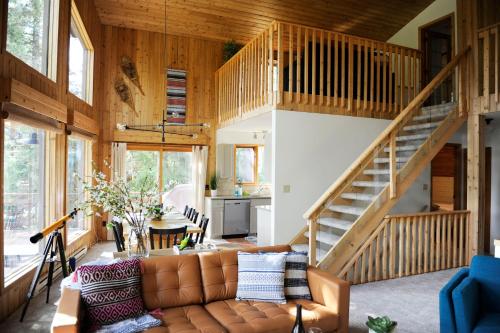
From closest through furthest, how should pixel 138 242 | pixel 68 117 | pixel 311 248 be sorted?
1. pixel 138 242
2. pixel 311 248
3. pixel 68 117

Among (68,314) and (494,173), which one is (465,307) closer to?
(68,314)

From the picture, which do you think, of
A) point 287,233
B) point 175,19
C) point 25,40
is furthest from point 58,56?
point 287,233

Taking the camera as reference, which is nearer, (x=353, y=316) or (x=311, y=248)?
(x=353, y=316)

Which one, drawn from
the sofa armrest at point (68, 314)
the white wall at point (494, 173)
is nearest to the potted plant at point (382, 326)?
the sofa armrest at point (68, 314)

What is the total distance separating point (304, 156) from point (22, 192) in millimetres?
3676

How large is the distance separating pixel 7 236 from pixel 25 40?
6.97ft

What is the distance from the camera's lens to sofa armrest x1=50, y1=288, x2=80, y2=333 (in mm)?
2082

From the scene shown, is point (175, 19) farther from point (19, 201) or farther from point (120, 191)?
point (120, 191)

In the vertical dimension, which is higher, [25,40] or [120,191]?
[25,40]

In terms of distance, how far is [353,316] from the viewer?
11.3ft

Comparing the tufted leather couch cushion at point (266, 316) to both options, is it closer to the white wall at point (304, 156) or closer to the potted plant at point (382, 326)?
the potted plant at point (382, 326)

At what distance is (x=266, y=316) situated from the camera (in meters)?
2.62

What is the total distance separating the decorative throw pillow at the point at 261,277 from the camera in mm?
2904

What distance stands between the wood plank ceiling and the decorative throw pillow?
5.64 meters
